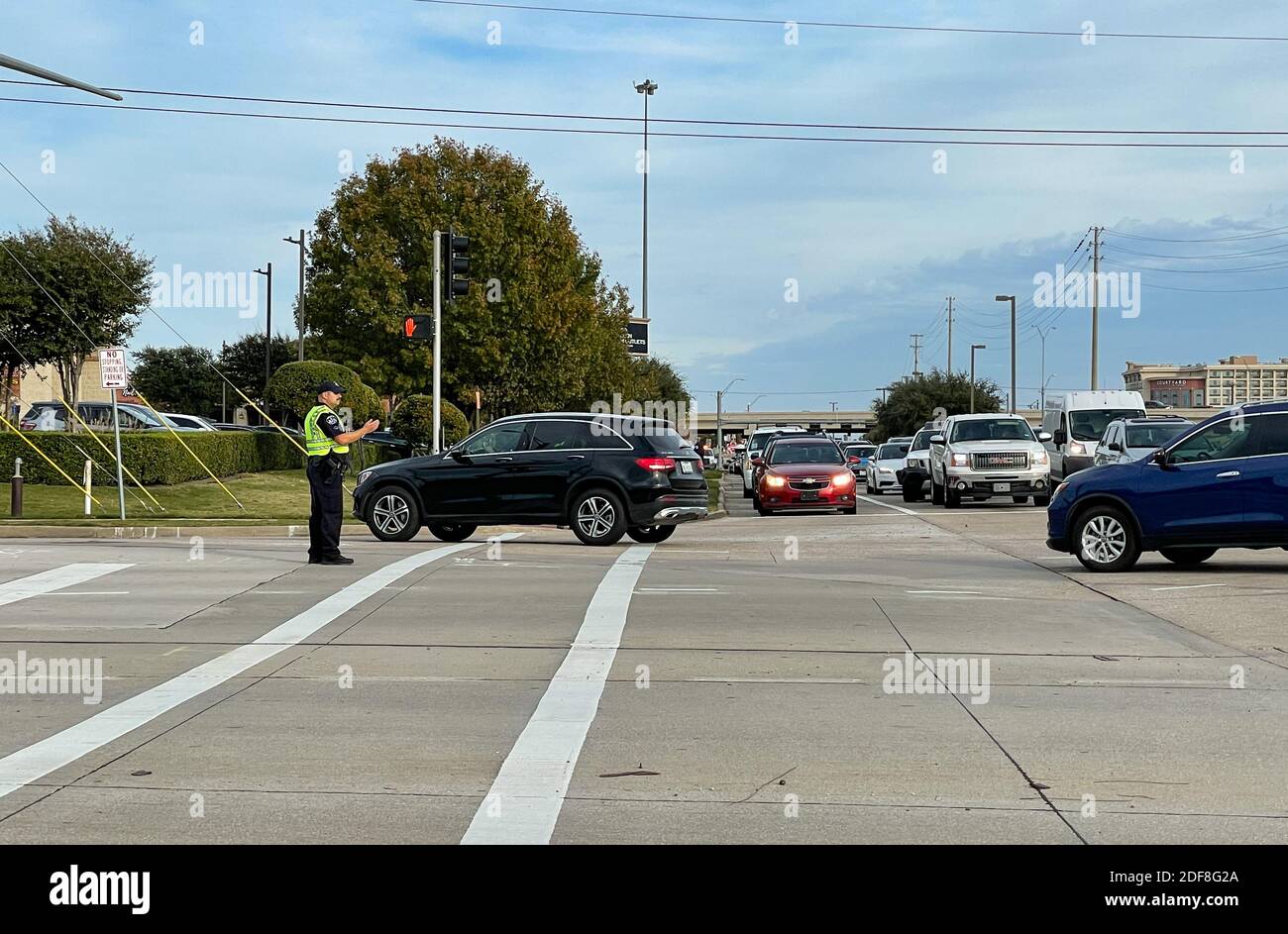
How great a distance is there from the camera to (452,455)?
19.9 meters

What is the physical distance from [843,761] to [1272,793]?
6.25 feet

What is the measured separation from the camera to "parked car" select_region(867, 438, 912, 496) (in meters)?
43.7

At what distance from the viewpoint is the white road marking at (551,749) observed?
19.2ft

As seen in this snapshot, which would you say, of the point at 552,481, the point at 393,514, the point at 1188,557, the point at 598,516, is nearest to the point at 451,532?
the point at 393,514

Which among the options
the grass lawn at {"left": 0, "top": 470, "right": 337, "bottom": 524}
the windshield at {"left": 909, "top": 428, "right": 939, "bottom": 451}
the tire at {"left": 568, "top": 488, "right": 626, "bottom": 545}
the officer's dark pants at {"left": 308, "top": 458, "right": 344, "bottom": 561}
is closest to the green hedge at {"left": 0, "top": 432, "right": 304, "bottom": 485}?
the grass lawn at {"left": 0, "top": 470, "right": 337, "bottom": 524}

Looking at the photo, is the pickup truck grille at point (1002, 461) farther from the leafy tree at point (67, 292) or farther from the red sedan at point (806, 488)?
the leafy tree at point (67, 292)

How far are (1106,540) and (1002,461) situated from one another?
15.1m

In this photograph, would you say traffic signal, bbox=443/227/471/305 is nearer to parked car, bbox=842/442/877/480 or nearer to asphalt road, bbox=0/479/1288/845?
asphalt road, bbox=0/479/1288/845

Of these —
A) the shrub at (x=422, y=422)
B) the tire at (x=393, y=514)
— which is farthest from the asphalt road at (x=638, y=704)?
the shrub at (x=422, y=422)

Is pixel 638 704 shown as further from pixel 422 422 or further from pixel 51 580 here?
pixel 422 422

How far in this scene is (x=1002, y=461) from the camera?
1206 inches

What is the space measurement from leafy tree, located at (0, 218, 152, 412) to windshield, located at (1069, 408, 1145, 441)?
2948cm

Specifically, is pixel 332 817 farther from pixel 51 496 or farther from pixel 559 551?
pixel 51 496
